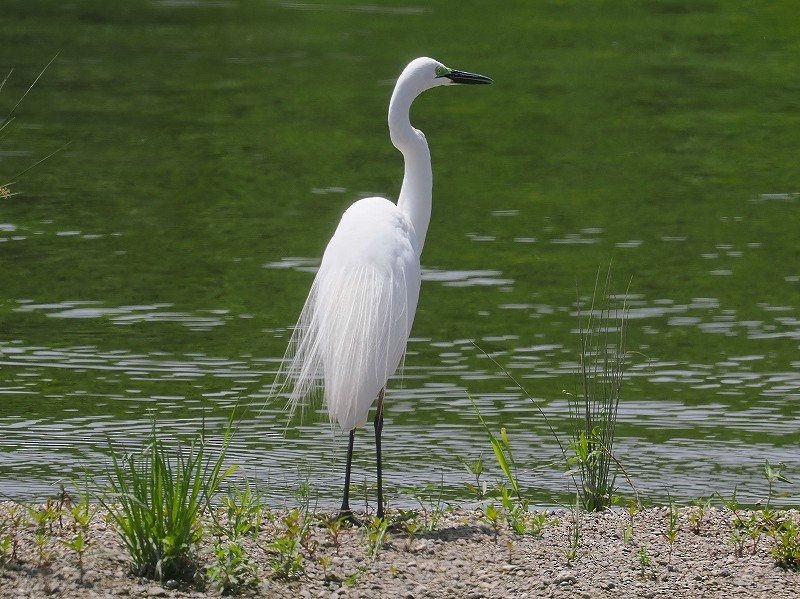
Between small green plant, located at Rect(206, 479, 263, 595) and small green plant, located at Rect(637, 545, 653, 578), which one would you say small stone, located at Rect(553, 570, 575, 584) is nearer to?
small green plant, located at Rect(637, 545, 653, 578)

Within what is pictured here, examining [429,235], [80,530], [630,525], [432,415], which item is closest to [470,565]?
[630,525]

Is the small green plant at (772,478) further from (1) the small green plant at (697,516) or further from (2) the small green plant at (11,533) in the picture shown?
(2) the small green plant at (11,533)

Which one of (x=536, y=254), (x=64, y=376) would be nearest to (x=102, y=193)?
(x=536, y=254)

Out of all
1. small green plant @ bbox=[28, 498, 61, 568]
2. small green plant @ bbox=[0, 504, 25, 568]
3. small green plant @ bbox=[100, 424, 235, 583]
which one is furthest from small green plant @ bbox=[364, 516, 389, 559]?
small green plant @ bbox=[0, 504, 25, 568]

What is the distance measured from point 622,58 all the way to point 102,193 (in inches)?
337

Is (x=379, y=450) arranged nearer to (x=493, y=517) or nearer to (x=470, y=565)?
(x=493, y=517)

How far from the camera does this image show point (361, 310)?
569 centimetres

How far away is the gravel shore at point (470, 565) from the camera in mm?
4641

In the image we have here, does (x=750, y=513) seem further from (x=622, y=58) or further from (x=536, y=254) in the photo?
(x=622, y=58)

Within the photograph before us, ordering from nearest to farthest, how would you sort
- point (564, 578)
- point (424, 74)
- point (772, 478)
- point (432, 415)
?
1. point (564, 578)
2. point (772, 478)
3. point (424, 74)
4. point (432, 415)

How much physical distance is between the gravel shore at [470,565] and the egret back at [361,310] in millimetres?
539

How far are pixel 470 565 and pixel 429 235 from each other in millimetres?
6653

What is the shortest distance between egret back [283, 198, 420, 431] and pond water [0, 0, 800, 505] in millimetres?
851

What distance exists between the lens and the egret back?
562 cm
